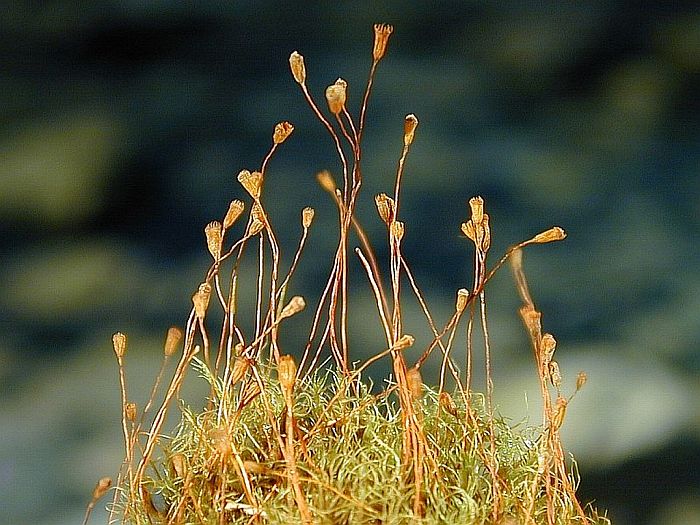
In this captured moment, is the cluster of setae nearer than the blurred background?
Yes

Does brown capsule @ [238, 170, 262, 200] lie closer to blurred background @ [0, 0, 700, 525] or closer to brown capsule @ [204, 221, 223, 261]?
brown capsule @ [204, 221, 223, 261]

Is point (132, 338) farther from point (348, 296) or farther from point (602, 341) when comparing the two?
point (602, 341)

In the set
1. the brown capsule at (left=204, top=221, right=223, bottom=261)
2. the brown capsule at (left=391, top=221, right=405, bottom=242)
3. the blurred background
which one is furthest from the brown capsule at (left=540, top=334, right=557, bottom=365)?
the blurred background

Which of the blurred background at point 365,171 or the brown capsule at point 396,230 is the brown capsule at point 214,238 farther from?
the blurred background at point 365,171

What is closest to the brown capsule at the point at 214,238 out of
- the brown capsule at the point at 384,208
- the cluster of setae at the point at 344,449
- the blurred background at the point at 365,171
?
the cluster of setae at the point at 344,449

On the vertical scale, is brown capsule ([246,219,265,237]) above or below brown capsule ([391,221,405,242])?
above

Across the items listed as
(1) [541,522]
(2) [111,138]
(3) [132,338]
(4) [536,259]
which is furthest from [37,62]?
(1) [541,522]

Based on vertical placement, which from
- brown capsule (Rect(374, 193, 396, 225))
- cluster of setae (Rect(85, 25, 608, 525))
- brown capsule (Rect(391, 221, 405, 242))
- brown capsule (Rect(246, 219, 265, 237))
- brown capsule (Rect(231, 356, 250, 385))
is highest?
brown capsule (Rect(246, 219, 265, 237))

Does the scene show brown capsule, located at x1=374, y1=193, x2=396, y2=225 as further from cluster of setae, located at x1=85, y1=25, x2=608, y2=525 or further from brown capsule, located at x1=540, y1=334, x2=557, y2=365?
brown capsule, located at x1=540, y1=334, x2=557, y2=365
